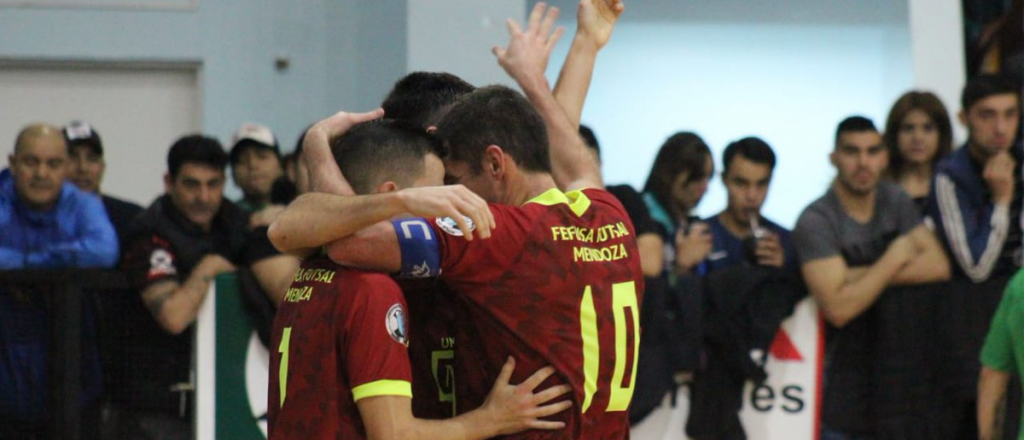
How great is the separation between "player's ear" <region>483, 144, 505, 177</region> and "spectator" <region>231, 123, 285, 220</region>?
385 centimetres

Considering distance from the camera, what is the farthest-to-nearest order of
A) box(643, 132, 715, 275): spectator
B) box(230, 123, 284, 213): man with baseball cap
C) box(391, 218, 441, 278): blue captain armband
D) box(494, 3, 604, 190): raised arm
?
box(230, 123, 284, 213): man with baseball cap, box(643, 132, 715, 275): spectator, box(494, 3, 604, 190): raised arm, box(391, 218, 441, 278): blue captain armband

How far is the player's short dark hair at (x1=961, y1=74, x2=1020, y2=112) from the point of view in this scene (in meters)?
6.38

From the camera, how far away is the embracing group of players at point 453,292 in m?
3.26

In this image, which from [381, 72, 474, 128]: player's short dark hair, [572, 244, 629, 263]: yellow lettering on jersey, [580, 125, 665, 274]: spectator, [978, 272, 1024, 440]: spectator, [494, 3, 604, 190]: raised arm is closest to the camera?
[572, 244, 629, 263]: yellow lettering on jersey

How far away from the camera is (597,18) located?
4340 mm

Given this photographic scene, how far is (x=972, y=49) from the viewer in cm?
842

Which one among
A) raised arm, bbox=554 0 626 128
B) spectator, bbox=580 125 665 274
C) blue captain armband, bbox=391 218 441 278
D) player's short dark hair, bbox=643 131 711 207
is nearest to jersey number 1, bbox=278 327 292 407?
blue captain armband, bbox=391 218 441 278

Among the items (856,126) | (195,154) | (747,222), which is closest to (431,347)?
(195,154)

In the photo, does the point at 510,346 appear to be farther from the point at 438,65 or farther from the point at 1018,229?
the point at 438,65

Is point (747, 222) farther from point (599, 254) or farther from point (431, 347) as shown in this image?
point (431, 347)

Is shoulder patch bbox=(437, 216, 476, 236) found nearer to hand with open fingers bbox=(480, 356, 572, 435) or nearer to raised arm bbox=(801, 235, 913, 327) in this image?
hand with open fingers bbox=(480, 356, 572, 435)

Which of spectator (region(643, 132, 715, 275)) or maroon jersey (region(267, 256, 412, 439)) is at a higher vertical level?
spectator (region(643, 132, 715, 275))

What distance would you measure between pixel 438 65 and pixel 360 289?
22.9 ft

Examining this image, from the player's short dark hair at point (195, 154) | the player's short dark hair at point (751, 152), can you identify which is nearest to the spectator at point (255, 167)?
the player's short dark hair at point (195, 154)
